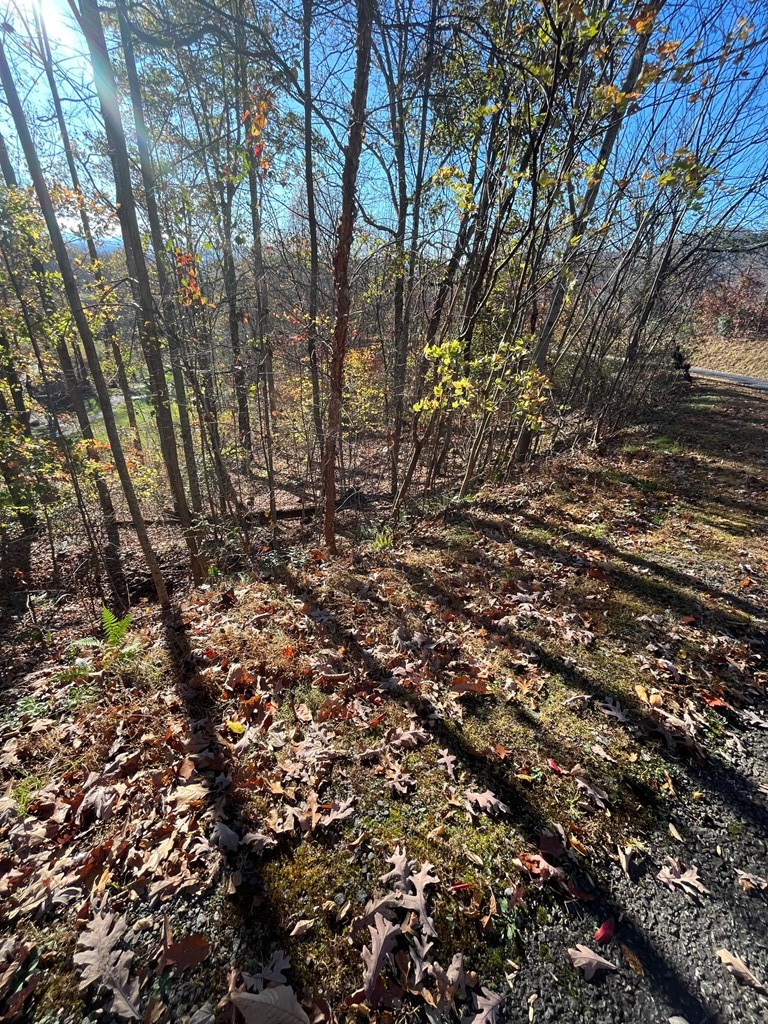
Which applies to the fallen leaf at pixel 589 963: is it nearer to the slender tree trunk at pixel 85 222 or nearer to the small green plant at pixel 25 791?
the small green plant at pixel 25 791

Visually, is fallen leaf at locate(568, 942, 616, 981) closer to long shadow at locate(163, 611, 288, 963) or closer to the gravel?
the gravel

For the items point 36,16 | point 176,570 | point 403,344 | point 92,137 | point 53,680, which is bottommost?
point 176,570

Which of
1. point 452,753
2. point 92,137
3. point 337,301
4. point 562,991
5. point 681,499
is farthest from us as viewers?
point 92,137

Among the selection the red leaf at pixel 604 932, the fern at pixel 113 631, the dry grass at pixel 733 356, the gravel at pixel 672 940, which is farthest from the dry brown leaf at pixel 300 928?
the dry grass at pixel 733 356

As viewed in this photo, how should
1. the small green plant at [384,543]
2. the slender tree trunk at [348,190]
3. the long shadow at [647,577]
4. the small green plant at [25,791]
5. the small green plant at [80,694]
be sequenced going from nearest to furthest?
the small green plant at [25,791] < the small green plant at [80,694] < the long shadow at [647,577] < the slender tree trunk at [348,190] < the small green plant at [384,543]

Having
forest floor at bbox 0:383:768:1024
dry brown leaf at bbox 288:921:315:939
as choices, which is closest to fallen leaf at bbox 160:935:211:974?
forest floor at bbox 0:383:768:1024

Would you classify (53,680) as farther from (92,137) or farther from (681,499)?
(92,137)

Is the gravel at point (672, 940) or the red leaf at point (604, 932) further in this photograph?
the red leaf at point (604, 932)

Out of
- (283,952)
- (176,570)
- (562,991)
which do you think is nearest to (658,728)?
(562,991)
